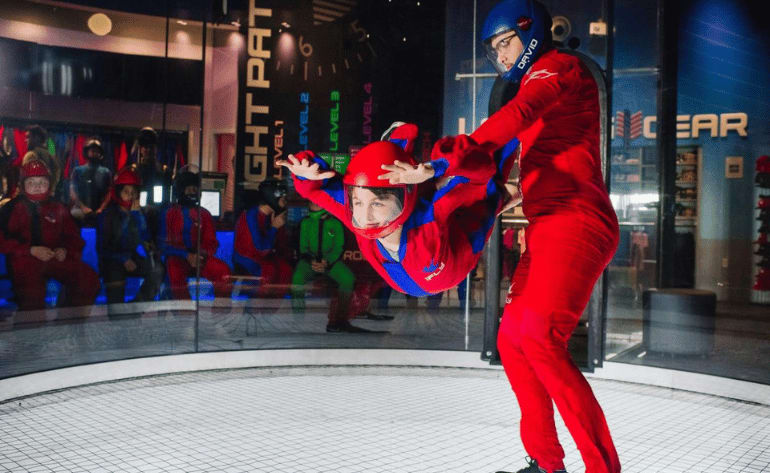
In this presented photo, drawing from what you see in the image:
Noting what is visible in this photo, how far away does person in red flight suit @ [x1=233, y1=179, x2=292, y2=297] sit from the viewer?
16.7 feet

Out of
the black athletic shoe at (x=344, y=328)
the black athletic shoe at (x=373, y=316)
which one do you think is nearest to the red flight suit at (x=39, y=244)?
the black athletic shoe at (x=344, y=328)

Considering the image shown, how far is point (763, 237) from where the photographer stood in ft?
27.6

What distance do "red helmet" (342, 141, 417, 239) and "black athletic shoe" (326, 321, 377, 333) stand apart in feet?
11.5

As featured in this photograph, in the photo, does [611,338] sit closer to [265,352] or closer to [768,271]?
[265,352]

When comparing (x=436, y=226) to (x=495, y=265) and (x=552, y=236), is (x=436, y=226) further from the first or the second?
(x=495, y=265)

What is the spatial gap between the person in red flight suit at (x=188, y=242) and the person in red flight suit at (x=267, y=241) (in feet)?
0.62

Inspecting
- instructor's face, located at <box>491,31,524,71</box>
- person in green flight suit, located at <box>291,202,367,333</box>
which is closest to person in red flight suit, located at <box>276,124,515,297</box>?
instructor's face, located at <box>491,31,524,71</box>

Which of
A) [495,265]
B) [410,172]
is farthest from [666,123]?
[410,172]

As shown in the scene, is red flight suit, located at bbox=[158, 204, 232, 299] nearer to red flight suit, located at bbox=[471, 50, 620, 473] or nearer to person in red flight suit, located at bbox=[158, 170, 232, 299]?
person in red flight suit, located at bbox=[158, 170, 232, 299]

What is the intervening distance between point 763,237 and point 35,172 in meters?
7.79

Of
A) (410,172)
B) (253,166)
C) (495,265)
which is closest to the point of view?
(410,172)

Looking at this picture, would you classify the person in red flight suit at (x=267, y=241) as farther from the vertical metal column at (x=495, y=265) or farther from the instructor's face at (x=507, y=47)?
the instructor's face at (x=507, y=47)

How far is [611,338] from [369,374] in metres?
1.87

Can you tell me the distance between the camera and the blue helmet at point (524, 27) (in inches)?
86.4
